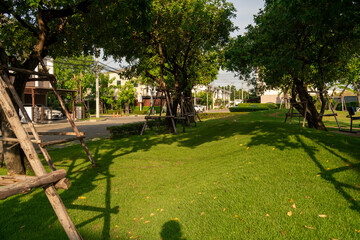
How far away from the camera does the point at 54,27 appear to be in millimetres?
8922

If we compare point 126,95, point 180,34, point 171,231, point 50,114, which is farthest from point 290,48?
point 126,95

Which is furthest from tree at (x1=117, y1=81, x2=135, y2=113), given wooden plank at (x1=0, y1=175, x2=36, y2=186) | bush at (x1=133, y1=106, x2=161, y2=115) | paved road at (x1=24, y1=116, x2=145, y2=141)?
wooden plank at (x1=0, y1=175, x2=36, y2=186)

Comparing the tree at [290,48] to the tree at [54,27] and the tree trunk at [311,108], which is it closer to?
the tree trunk at [311,108]

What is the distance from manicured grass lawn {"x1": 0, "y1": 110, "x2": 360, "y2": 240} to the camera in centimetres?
409

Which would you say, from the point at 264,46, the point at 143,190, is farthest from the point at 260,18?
the point at 143,190

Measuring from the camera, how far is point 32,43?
30.8 ft

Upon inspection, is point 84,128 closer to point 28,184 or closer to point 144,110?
point 28,184

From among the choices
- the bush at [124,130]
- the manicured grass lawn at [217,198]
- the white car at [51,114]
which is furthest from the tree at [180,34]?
the white car at [51,114]

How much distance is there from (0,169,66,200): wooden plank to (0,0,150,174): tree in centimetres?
470

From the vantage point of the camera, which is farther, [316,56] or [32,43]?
[316,56]

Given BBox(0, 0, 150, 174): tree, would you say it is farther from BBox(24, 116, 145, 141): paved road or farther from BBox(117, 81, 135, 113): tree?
BBox(117, 81, 135, 113): tree

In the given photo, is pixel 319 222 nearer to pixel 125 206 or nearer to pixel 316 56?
pixel 125 206

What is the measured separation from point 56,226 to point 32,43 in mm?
7745

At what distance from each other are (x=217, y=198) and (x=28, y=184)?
3.51 meters
